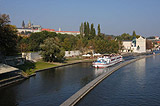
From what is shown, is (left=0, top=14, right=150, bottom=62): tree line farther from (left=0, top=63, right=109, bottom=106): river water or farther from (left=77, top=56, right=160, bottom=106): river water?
(left=77, top=56, right=160, bottom=106): river water

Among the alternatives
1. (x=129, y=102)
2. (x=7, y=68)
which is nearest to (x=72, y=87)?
(x=129, y=102)

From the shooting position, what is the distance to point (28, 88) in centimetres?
4009

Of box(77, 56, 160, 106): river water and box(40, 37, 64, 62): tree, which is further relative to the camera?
box(40, 37, 64, 62): tree

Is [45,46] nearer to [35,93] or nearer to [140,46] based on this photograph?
[35,93]

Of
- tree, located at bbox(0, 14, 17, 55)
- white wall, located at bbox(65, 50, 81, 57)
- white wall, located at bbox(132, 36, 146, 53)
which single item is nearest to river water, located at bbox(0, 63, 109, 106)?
tree, located at bbox(0, 14, 17, 55)

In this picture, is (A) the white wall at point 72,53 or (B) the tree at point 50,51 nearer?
(B) the tree at point 50,51

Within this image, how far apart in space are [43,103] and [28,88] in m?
11.4

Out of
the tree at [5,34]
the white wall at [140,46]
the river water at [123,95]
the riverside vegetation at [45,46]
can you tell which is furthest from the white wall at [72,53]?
the white wall at [140,46]

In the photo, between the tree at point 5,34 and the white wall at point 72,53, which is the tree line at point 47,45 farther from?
the white wall at point 72,53

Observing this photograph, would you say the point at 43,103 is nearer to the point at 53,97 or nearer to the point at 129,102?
the point at 53,97

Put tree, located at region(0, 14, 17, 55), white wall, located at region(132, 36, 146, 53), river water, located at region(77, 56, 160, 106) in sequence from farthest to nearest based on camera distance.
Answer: white wall, located at region(132, 36, 146, 53) < tree, located at region(0, 14, 17, 55) < river water, located at region(77, 56, 160, 106)

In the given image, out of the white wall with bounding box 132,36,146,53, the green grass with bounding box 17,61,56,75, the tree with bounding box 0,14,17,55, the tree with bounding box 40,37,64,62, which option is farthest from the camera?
the white wall with bounding box 132,36,146,53

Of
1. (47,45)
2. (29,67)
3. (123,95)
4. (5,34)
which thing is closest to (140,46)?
(47,45)

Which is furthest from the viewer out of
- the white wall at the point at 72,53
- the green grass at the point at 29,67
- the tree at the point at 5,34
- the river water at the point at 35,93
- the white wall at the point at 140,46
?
the white wall at the point at 140,46
